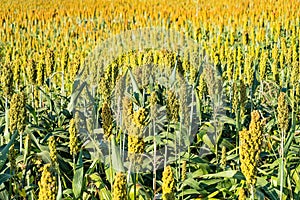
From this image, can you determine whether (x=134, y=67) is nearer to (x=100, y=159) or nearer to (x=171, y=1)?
(x=100, y=159)

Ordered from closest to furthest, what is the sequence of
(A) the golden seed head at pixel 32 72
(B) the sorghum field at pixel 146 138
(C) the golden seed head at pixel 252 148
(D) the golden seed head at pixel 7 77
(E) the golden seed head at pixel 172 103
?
(C) the golden seed head at pixel 252 148 < (B) the sorghum field at pixel 146 138 < (E) the golden seed head at pixel 172 103 < (D) the golden seed head at pixel 7 77 < (A) the golden seed head at pixel 32 72

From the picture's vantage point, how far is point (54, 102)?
372cm

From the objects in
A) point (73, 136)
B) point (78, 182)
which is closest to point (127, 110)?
point (73, 136)

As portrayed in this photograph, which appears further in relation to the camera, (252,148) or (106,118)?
(106,118)

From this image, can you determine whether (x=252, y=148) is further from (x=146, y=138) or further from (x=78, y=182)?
(x=146, y=138)

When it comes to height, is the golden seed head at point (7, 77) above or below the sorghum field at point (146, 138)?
above

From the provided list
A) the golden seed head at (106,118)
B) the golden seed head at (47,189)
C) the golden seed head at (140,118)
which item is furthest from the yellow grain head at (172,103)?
the golden seed head at (47,189)

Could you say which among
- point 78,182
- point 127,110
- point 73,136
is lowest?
point 78,182

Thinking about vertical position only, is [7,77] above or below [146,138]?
above

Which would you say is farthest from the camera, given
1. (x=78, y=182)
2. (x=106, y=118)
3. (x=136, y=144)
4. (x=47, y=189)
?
(x=78, y=182)

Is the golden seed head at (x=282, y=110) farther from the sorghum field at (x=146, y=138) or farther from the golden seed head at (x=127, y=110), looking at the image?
the golden seed head at (x=127, y=110)

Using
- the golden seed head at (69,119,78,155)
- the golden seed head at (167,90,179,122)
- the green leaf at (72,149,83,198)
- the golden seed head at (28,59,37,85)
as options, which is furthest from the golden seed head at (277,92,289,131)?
the golden seed head at (28,59,37,85)

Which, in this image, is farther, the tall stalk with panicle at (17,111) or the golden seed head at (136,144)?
the tall stalk with panicle at (17,111)

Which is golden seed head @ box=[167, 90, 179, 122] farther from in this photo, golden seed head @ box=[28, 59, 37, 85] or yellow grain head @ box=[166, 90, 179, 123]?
golden seed head @ box=[28, 59, 37, 85]
